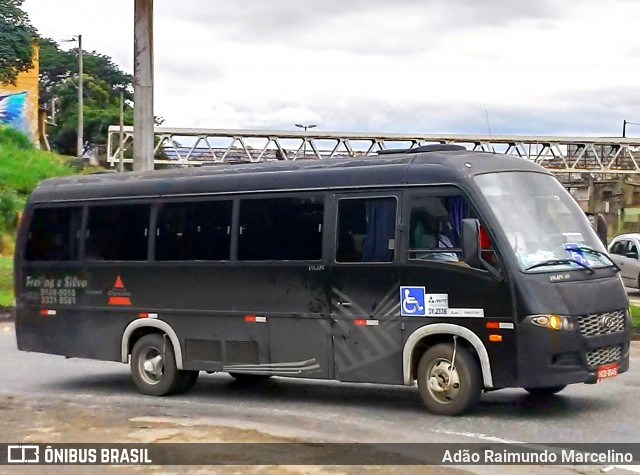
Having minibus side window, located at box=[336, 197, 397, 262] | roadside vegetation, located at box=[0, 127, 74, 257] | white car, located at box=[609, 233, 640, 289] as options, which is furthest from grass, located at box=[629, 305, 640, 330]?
roadside vegetation, located at box=[0, 127, 74, 257]

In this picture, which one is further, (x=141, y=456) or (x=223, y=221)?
(x=223, y=221)

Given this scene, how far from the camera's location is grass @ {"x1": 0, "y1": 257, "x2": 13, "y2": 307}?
90.1 ft

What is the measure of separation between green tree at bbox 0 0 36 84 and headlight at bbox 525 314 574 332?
31.4 metres

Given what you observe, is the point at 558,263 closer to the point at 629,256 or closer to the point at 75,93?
the point at 629,256

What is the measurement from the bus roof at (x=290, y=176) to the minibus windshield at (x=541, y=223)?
0.20m

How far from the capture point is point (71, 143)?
9069 centimetres

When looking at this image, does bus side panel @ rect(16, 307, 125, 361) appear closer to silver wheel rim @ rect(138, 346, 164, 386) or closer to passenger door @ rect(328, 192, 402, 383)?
silver wheel rim @ rect(138, 346, 164, 386)

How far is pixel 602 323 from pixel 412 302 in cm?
196

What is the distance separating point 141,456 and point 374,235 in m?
3.85

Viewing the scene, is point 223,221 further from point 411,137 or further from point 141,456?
point 411,137

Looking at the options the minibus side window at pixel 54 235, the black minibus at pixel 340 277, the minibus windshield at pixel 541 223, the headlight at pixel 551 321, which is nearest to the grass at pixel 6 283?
the minibus side window at pixel 54 235

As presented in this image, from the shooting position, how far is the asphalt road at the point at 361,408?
34.6 feet

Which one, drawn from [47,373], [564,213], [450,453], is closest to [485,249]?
[564,213]

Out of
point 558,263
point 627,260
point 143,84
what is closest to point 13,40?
point 143,84
